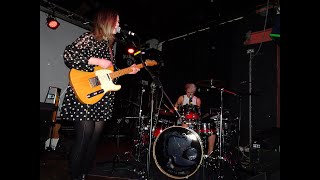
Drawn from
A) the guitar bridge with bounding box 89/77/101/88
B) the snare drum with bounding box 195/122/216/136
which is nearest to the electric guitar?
the guitar bridge with bounding box 89/77/101/88

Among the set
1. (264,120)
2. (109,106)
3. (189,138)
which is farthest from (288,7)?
(264,120)

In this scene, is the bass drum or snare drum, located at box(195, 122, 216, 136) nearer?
the bass drum

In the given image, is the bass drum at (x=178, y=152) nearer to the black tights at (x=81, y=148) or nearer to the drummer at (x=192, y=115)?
the drummer at (x=192, y=115)

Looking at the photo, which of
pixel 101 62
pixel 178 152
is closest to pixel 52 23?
pixel 101 62

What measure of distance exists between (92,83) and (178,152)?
5.89 ft

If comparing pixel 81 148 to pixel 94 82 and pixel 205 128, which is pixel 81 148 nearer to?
pixel 94 82

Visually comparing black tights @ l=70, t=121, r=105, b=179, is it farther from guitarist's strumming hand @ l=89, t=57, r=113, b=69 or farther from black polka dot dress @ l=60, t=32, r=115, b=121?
guitarist's strumming hand @ l=89, t=57, r=113, b=69

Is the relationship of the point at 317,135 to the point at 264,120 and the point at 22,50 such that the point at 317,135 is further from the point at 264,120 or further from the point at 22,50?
the point at 264,120

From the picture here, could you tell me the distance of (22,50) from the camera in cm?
98

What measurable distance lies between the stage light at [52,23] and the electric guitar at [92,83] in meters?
4.65

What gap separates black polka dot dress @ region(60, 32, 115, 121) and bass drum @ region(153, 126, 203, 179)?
135 cm

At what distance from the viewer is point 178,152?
11.4 feet

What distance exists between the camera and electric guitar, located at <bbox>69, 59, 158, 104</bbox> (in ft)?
7.20

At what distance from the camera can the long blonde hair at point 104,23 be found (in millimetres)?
2334
